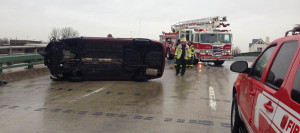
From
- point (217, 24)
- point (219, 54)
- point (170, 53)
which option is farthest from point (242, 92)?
point (170, 53)

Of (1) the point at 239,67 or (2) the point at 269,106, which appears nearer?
(2) the point at 269,106

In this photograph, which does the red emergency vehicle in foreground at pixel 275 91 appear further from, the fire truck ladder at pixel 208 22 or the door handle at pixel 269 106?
the fire truck ladder at pixel 208 22

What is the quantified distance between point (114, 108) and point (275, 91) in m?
4.72

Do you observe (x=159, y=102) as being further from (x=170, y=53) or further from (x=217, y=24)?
(x=170, y=53)

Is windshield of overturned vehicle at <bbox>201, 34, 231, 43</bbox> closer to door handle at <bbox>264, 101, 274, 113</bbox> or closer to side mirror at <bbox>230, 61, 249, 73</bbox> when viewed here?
side mirror at <bbox>230, 61, 249, 73</bbox>

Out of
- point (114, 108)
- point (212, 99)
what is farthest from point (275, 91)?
point (212, 99)

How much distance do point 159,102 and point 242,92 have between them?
3.59m

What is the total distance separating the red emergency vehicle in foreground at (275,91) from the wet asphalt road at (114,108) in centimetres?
167

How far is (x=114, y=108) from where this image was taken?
6.98 m

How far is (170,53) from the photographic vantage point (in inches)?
1031

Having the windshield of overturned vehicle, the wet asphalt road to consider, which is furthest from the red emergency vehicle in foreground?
the windshield of overturned vehicle

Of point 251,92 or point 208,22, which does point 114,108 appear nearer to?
point 251,92

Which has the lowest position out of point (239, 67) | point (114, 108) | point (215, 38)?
point (114, 108)

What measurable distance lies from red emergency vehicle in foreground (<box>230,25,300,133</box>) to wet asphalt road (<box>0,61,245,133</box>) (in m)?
1.67
